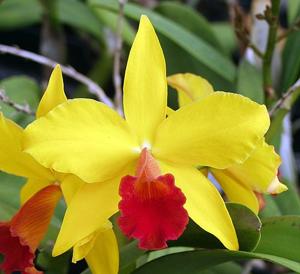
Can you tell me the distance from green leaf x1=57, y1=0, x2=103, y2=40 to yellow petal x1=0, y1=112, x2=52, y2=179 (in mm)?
860

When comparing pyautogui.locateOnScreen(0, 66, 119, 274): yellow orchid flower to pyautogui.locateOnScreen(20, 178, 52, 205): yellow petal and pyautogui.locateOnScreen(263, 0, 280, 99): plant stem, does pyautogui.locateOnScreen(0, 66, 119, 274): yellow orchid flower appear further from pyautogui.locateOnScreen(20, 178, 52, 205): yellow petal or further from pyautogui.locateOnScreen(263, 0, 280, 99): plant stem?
pyautogui.locateOnScreen(263, 0, 280, 99): plant stem

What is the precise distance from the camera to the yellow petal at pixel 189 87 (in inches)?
33.3

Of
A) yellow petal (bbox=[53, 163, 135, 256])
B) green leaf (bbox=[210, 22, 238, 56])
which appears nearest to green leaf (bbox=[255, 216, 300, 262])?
yellow petal (bbox=[53, 163, 135, 256])

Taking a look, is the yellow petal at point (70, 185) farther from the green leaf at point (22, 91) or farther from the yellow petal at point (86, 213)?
the green leaf at point (22, 91)

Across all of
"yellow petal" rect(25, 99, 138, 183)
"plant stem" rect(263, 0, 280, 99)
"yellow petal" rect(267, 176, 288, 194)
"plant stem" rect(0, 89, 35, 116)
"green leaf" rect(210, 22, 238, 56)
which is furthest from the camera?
"green leaf" rect(210, 22, 238, 56)

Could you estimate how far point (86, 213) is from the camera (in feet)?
2.26

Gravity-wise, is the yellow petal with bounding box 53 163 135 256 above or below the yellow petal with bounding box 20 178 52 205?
above

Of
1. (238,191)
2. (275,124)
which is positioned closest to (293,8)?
(275,124)

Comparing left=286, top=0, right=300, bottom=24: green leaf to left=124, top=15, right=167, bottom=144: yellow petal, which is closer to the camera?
left=124, top=15, right=167, bottom=144: yellow petal

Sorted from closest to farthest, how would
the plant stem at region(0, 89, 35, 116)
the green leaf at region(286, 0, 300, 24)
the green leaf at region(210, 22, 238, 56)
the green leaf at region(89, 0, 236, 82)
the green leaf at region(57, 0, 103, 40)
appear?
the plant stem at region(0, 89, 35, 116) < the green leaf at region(89, 0, 236, 82) < the green leaf at region(286, 0, 300, 24) < the green leaf at region(57, 0, 103, 40) < the green leaf at region(210, 22, 238, 56)

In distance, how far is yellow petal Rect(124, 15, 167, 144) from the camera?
693mm

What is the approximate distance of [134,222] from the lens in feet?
2.15

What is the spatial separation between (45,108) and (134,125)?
10cm

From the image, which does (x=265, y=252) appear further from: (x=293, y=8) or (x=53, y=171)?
(x=293, y=8)
